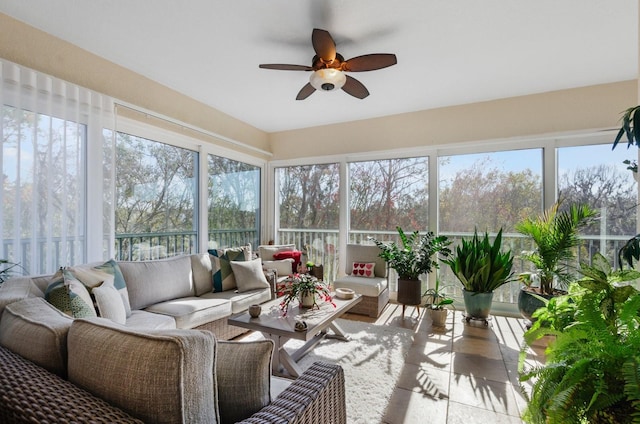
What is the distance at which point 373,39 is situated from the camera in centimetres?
242

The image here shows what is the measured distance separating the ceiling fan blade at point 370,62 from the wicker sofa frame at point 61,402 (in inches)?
86.4

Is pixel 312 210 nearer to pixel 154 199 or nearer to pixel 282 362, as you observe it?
pixel 154 199

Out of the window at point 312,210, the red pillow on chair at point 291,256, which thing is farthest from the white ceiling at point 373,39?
the red pillow on chair at point 291,256

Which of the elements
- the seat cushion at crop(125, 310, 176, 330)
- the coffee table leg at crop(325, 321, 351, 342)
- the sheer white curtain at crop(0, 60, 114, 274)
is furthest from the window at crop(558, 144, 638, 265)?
the sheer white curtain at crop(0, 60, 114, 274)

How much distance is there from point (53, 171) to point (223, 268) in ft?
5.50

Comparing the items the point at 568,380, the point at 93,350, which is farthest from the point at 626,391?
the point at 93,350

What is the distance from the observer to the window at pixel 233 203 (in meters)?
4.12

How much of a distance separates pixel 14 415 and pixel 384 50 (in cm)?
298

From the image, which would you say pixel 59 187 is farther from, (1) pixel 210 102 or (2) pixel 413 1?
(2) pixel 413 1

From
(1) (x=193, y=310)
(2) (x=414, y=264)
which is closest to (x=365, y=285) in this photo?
(2) (x=414, y=264)

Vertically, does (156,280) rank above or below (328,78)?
below

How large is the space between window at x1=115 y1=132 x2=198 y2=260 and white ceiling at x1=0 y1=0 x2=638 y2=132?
80cm

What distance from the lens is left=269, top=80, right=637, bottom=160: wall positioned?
323 centimetres

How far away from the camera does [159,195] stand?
3.39 metres
